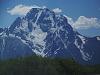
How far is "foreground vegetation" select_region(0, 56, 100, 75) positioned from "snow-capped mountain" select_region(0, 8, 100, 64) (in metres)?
0.13

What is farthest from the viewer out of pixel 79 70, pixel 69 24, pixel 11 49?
pixel 11 49

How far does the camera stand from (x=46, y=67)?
4441 mm

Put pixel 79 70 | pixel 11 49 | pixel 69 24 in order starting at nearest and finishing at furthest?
1. pixel 79 70
2. pixel 69 24
3. pixel 11 49

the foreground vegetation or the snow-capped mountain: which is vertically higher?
the snow-capped mountain

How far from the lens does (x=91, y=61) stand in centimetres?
447

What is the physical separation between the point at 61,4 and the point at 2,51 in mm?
1079

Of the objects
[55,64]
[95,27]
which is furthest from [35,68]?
[95,27]

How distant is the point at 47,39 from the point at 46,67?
0.46 m

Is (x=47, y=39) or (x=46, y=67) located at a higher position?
(x=47, y=39)

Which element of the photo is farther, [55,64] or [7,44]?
[7,44]

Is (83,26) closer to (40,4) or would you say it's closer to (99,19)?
(99,19)

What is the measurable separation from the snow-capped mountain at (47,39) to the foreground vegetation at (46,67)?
0.13 m

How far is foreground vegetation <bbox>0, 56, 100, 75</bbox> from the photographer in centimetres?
436

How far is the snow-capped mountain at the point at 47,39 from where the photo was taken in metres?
4.50
